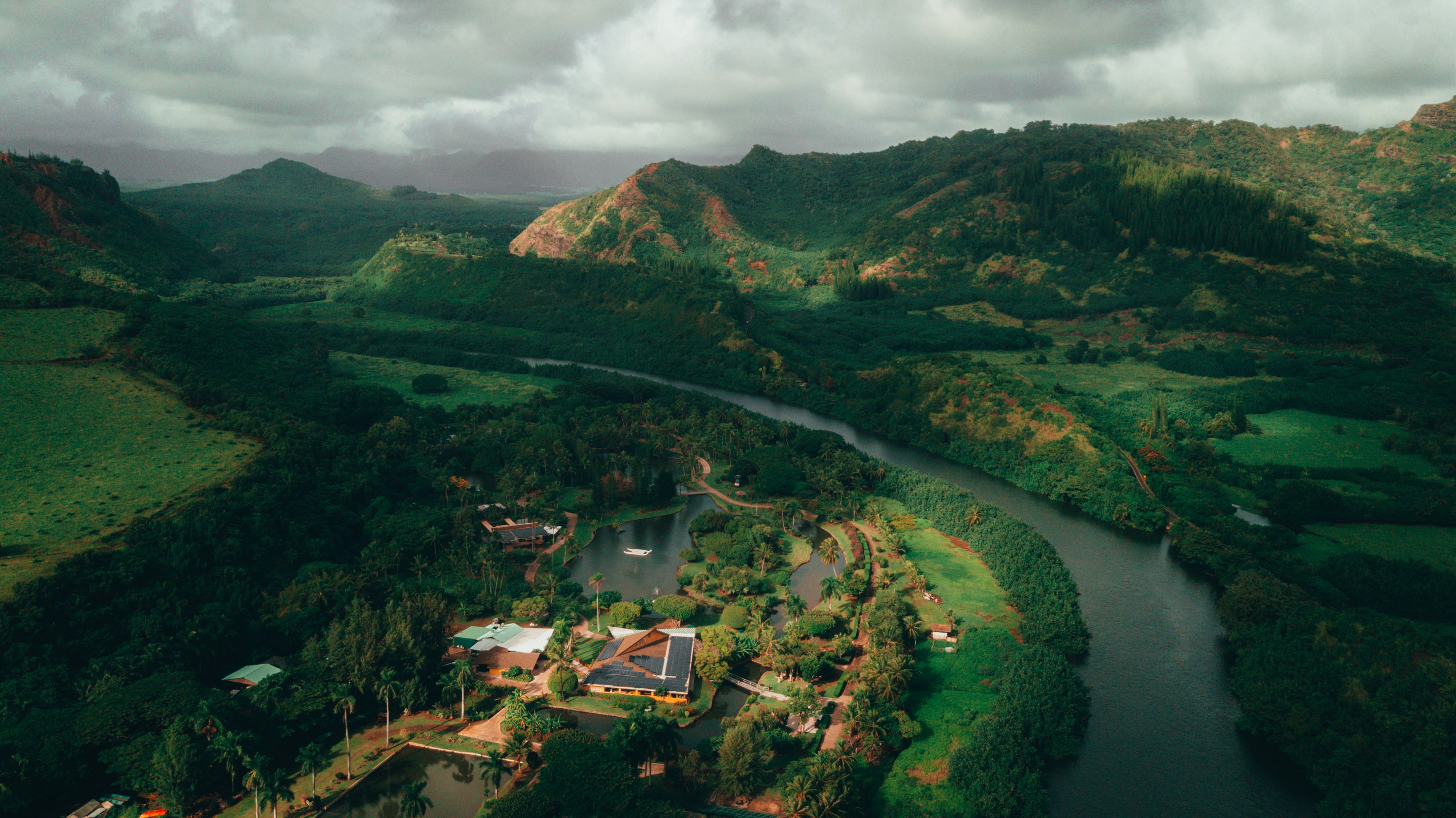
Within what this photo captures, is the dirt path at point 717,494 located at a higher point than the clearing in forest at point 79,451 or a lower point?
lower

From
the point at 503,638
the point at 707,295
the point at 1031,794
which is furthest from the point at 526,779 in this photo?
the point at 707,295

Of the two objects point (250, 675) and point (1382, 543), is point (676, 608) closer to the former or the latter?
point (250, 675)

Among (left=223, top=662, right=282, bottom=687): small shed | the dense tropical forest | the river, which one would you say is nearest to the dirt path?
the dense tropical forest

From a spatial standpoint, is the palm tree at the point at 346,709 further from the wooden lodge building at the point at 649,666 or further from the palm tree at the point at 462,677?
the wooden lodge building at the point at 649,666

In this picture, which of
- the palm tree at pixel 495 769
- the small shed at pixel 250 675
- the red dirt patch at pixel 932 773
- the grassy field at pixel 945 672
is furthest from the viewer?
the small shed at pixel 250 675

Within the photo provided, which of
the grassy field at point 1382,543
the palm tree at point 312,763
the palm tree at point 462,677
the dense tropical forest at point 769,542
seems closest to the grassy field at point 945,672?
the dense tropical forest at point 769,542

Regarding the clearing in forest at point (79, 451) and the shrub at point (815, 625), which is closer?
the clearing in forest at point (79, 451)

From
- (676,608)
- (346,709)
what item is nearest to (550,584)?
(676,608)
